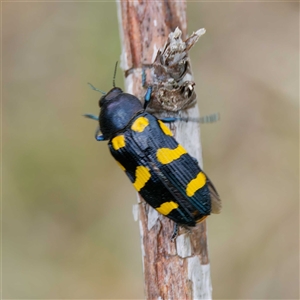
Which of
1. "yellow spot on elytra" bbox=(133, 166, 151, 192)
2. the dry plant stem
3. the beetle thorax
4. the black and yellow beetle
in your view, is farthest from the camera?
the beetle thorax

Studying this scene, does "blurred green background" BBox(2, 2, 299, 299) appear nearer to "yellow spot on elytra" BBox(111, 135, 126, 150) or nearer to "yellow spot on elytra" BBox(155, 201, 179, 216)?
"yellow spot on elytra" BBox(111, 135, 126, 150)

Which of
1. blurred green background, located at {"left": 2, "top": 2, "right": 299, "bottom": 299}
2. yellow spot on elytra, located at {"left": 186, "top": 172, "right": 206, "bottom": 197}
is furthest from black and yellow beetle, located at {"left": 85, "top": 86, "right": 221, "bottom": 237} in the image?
blurred green background, located at {"left": 2, "top": 2, "right": 299, "bottom": 299}

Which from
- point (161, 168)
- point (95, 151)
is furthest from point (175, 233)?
point (95, 151)

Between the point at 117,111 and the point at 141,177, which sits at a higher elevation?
the point at 117,111

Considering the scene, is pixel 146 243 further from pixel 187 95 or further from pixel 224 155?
pixel 224 155

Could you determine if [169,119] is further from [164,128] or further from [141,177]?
[141,177]
